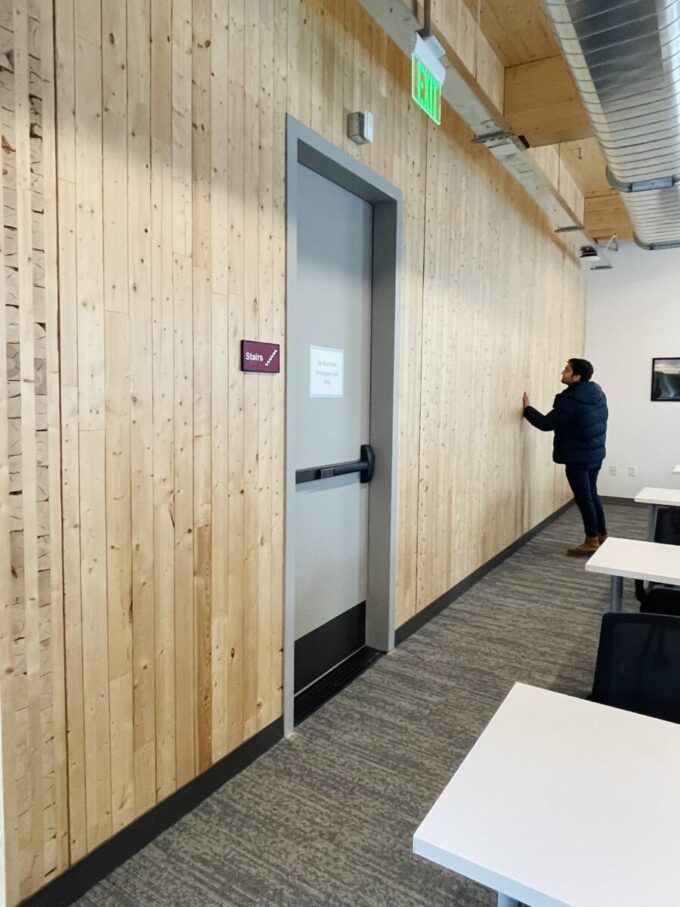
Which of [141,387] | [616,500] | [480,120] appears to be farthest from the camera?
[616,500]

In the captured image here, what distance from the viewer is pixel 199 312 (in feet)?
6.64

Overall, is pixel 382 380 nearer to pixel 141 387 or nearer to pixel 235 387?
pixel 235 387

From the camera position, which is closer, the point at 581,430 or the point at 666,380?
the point at 581,430

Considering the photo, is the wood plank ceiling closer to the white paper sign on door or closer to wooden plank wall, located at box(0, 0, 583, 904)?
wooden plank wall, located at box(0, 0, 583, 904)

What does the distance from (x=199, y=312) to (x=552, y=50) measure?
344 cm

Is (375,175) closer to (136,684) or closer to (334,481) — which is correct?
(334,481)

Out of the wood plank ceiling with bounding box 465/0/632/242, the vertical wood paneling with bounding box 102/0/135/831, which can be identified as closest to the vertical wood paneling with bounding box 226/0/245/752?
the vertical wood paneling with bounding box 102/0/135/831

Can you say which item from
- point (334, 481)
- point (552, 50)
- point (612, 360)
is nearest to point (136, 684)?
point (334, 481)

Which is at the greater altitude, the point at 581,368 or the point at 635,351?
the point at 635,351

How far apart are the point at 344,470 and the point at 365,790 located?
1.45 metres

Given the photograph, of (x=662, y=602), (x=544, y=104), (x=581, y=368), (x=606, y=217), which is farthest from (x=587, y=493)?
(x=606, y=217)

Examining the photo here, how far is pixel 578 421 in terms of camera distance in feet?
17.9

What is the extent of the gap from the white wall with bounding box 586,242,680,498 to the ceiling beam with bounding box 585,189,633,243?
0.78 m

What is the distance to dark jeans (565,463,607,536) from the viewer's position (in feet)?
18.2
